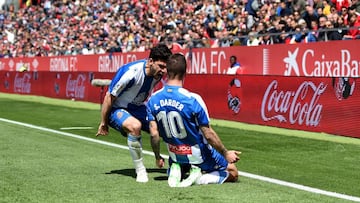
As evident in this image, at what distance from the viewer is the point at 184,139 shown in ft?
26.1

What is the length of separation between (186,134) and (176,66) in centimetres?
81

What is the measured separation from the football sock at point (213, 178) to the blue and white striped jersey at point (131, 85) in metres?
1.42

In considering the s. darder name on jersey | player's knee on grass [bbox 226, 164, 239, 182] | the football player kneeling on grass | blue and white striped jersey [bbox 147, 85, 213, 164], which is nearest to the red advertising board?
player's knee on grass [bbox 226, 164, 239, 182]

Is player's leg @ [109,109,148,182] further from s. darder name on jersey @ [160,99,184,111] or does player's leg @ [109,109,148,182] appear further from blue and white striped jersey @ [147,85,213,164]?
s. darder name on jersey @ [160,99,184,111]

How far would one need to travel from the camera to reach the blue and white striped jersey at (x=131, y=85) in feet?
28.2

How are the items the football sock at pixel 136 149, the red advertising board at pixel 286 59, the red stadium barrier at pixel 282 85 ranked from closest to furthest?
1. the football sock at pixel 136 149
2. the red stadium barrier at pixel 282 85
3. the red advertising board at pixel 286 59

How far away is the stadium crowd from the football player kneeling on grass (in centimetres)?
1120

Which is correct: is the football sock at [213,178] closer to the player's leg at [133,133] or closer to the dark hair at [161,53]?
the player's leg at [133,133]

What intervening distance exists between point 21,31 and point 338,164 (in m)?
41.2

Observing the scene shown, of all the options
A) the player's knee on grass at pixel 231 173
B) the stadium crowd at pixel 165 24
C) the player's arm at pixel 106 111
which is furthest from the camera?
the stadium crowd at pixel 165 24

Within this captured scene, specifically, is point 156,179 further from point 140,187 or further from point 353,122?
point 353,122

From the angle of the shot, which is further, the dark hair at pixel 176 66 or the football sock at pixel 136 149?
the football sock at pixel 136 149

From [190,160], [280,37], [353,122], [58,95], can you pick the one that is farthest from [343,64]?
[58,95]

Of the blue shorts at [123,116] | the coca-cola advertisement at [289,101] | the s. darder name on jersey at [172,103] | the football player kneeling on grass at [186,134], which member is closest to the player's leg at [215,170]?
the football player kneeling on grass at [186,134]
